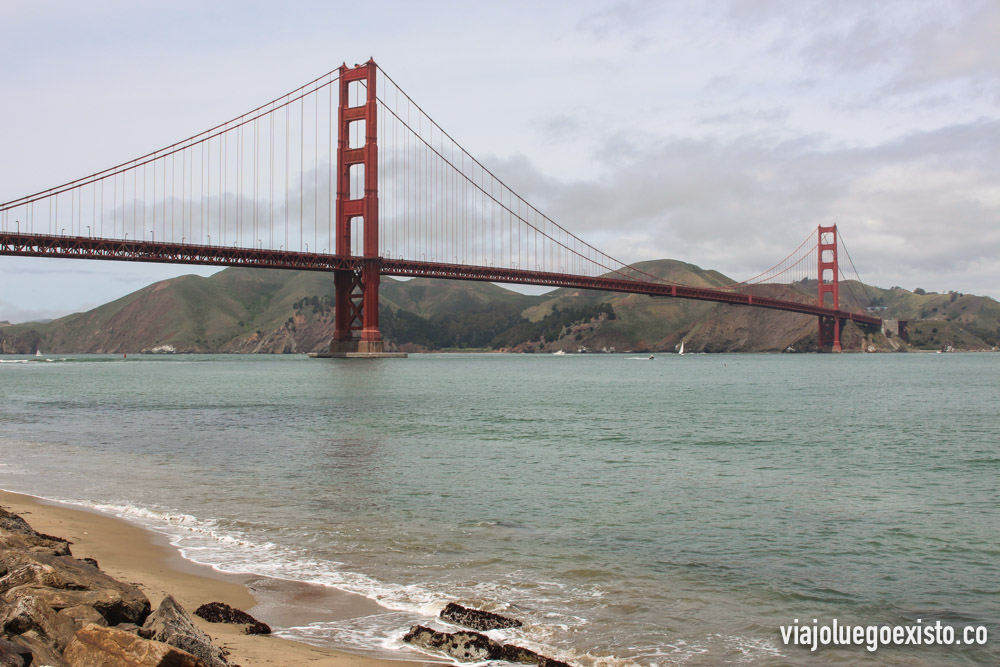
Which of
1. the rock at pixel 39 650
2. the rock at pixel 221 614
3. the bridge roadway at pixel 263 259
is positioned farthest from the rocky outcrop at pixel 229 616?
the bridge roadway at pixel 263 259

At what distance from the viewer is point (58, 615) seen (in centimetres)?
602

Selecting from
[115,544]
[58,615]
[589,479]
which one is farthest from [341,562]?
[589,479]

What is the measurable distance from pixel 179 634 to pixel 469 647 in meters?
2.43

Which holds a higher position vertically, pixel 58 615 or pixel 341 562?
pixel 58 615

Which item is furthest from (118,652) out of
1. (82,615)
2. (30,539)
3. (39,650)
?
(30,539)

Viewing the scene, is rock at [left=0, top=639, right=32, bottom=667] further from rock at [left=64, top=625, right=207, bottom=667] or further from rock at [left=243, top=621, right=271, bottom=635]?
rock at [left=243, top=621, right=271, bottom=635]

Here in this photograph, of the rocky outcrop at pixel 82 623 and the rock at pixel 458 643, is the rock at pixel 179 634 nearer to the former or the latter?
the rocky outcrop at pixel 82 623

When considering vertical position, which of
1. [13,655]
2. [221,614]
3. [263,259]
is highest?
[263,259]

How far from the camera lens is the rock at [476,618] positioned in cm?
752

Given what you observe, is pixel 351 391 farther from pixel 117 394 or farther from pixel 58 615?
pixel 58 615

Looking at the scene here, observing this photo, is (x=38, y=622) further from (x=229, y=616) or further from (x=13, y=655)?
(x=229, y=616)

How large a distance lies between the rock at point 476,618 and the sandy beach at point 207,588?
3.05ft

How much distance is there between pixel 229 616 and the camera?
7.34 m

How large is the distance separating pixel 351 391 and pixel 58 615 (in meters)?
41.0
